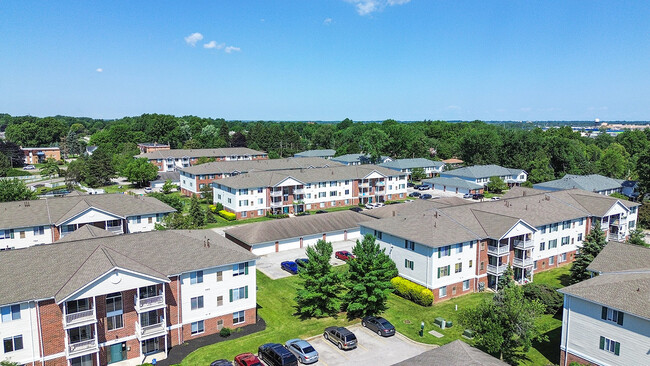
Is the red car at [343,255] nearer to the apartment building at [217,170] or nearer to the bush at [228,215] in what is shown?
the bush at [228,215]

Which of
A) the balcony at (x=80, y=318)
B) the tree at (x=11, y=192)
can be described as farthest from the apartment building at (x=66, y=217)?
the balcony at (x=80, y=318)

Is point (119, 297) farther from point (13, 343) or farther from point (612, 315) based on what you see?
point (612, 315)

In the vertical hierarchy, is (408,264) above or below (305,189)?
below

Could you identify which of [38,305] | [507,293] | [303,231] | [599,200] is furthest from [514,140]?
[38,305]

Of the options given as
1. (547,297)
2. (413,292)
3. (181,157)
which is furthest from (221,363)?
(181,157)

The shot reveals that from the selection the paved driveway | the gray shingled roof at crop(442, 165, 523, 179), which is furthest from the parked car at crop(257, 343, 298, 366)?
the gray shingled roof at crop(442, 165, 523, 179)

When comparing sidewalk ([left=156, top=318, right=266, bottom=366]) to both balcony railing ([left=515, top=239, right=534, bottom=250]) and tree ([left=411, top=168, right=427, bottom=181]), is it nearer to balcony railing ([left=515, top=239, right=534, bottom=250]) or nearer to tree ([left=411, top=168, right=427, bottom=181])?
balcony railing ([left=515, top=239, right=534, bottom=250])
